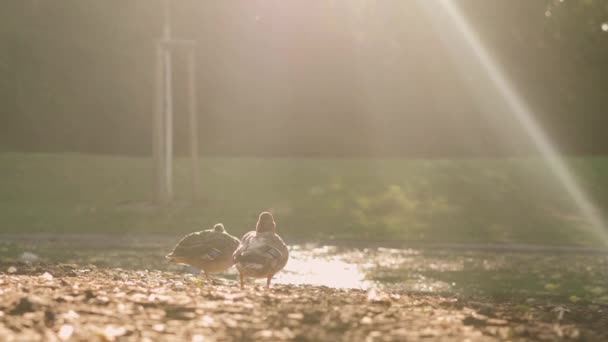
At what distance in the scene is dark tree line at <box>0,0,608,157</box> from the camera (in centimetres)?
3756

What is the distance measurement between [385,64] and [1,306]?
33.0m

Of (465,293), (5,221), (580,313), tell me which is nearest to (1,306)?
(580,313)

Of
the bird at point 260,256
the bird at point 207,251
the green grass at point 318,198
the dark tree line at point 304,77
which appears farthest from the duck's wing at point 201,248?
the dark tree line at point 304,77

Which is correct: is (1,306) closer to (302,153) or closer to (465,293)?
(465,293)

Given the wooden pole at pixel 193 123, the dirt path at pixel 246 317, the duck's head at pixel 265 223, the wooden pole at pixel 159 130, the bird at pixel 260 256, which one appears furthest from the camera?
the wooden pole at pixel 193 123

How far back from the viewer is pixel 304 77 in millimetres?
40125

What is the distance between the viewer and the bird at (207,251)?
11875 millimetres

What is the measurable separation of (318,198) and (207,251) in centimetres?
1632

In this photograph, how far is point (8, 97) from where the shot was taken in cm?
3797

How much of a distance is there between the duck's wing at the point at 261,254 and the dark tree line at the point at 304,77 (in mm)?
26275

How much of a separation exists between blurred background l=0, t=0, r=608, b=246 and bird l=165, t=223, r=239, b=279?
18365mm

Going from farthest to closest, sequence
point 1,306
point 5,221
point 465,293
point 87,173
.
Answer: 1. point 87,173
2. point 5,221
3. point 465,293
4. point 1,306

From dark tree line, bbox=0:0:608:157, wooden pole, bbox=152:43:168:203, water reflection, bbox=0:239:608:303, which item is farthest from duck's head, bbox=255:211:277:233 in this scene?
dark tree line, bbox=0:0:608:157

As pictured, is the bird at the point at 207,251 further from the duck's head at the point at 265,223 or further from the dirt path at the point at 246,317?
the dirt path at the point at 246,317
